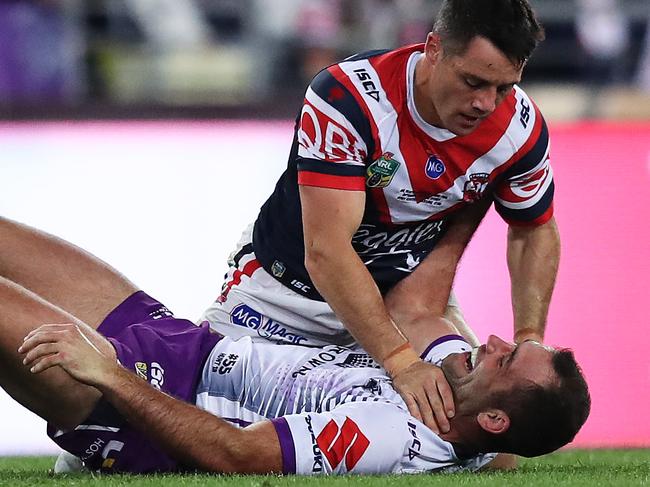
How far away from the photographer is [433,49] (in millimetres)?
4367

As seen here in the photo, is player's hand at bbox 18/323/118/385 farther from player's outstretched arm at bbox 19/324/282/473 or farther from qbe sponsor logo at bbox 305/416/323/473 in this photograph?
qbe sponsor logo at bbox 305/416/323/473

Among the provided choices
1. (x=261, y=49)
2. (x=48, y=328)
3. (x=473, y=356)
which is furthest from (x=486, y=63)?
(x=261, y=49)

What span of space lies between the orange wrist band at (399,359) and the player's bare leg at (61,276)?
987 mm

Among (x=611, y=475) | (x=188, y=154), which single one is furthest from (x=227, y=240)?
(x=611, y=475)

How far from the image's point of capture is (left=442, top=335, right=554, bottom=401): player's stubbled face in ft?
13.0

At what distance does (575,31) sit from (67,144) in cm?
387

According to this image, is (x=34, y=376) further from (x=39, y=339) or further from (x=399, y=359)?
(x=399, y=359)

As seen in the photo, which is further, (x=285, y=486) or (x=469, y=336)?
(x=469, y=336)

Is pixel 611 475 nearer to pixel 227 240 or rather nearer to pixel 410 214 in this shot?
pixel 410 214

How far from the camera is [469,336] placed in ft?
16.2

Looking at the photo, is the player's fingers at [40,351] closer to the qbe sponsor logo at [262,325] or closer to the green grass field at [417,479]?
the green grass field at [417,479]

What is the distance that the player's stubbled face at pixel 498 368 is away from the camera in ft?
13.0

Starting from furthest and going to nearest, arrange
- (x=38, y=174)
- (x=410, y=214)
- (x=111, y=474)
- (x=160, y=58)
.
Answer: (x=160, y=58), (x=38, y=174), (x=410, y=214), (x=111, y=474)

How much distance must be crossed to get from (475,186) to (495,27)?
67 centimetres
